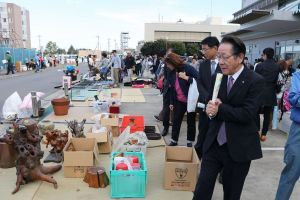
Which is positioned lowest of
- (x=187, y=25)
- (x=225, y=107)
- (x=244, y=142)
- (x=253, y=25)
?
(x=244, y=142)

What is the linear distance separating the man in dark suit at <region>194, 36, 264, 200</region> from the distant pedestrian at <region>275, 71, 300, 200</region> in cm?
61

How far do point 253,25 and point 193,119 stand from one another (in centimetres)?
2119

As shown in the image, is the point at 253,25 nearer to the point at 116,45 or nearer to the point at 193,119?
the point at 193,119

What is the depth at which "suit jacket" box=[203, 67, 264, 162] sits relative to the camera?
2.33 metres

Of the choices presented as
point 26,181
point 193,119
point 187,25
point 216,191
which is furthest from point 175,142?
point 187,25

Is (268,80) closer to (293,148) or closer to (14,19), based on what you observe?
(293,148)

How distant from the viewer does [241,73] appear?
2400 millimetres

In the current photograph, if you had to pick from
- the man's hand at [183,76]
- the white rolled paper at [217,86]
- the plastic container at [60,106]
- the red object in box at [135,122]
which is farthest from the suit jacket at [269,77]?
the plastic container at [60,106]


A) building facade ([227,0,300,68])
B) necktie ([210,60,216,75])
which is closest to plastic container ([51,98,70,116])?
necktie ([210,60,216,75])

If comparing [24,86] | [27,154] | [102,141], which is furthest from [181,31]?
[27,154]

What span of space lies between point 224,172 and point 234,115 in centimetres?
56

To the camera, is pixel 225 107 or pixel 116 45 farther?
pixel 116 45

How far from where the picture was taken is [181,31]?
74750 millimetres

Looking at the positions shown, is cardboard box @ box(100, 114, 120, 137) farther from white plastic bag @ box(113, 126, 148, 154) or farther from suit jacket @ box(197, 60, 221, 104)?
suit jacket @ box(197, 60, 221, 104)
